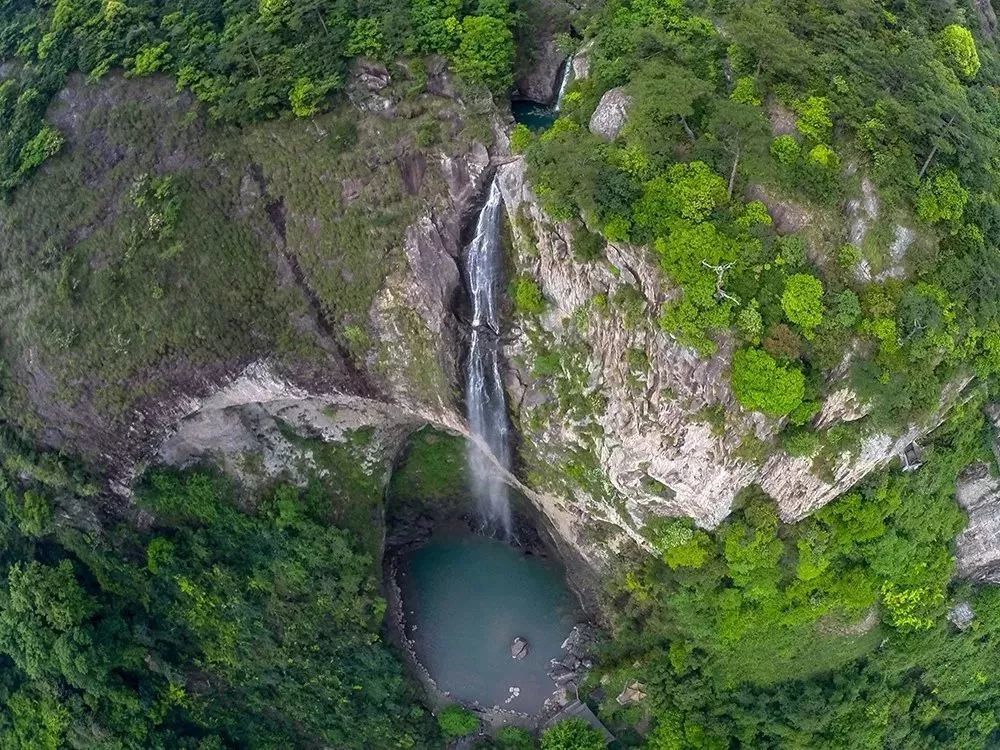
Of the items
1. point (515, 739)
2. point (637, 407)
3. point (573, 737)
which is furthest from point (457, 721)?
point (637, 407)

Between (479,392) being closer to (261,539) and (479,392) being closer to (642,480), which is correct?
(642,480)

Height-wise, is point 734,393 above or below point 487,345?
above

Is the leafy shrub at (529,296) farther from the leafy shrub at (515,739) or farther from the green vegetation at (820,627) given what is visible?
the leafy shrub at (515,739)

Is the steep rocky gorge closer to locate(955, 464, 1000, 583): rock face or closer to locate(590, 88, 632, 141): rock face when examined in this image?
locate(955, 464, 1000, 583): rock face

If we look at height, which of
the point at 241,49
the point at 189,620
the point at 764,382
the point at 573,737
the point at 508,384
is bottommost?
the point at 573,737

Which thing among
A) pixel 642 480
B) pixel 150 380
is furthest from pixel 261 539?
pixel 642 480

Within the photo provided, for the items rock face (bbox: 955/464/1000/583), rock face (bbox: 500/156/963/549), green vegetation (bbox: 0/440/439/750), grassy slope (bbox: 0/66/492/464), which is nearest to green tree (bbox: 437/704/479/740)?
green vegetation (bbox: 0/440/439/750)

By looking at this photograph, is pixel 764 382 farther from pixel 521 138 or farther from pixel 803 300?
pixel 521 138
